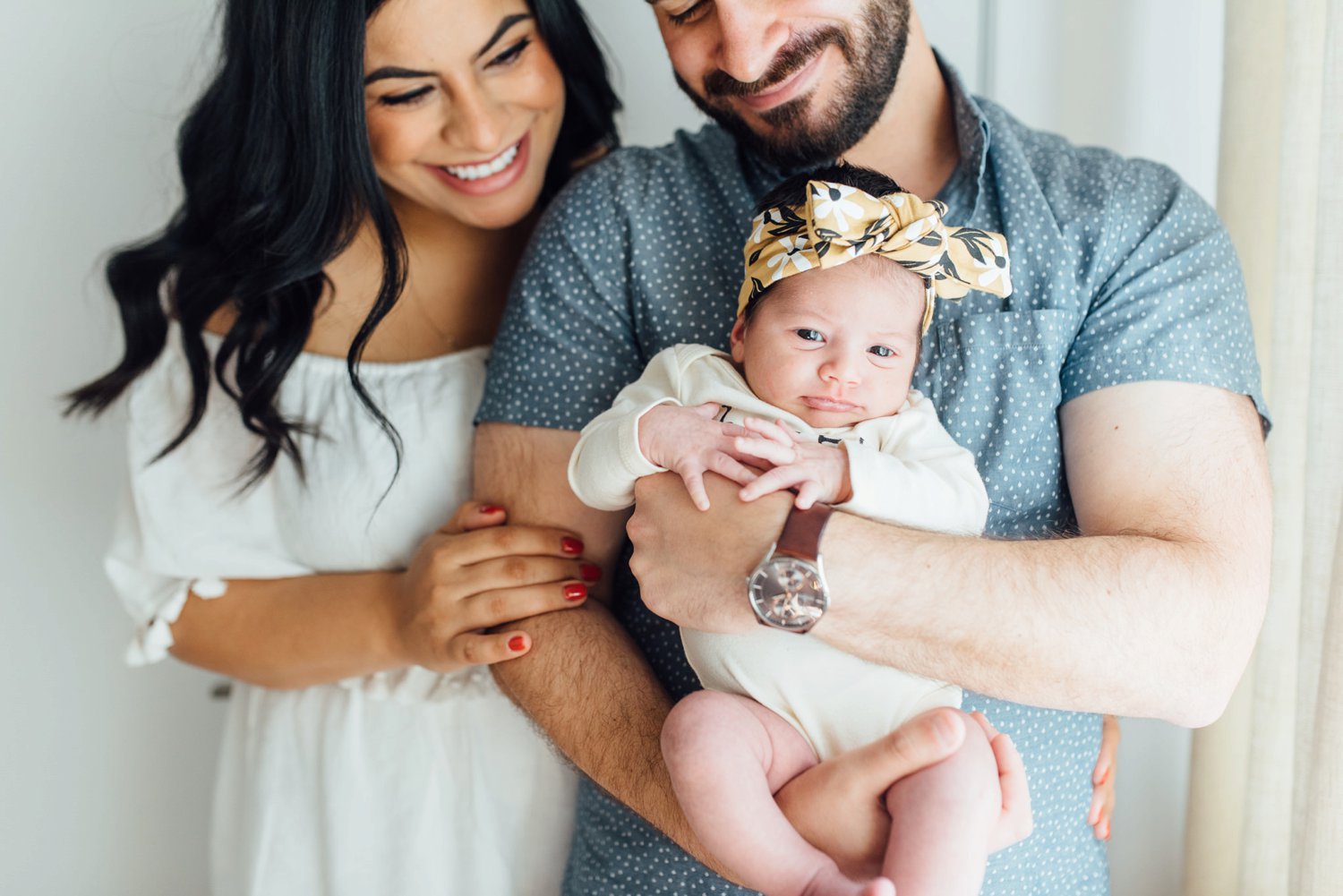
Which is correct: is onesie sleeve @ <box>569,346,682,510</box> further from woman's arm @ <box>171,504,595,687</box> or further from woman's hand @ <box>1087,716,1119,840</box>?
woman's hand @ <box>1087,716,1119,840</box>

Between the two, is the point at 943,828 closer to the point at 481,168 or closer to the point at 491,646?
the point at 491,646

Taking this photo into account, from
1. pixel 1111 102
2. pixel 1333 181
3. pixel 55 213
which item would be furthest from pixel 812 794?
pixel 55 213

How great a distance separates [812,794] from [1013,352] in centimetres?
69

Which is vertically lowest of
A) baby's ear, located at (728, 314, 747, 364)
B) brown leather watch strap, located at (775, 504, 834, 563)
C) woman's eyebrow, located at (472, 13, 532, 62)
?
brown leather watch strap, located at (775, 504, 834, 563)

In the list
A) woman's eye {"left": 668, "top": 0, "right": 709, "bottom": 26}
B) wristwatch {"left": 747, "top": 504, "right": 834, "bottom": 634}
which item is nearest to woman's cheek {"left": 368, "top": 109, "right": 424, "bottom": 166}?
woman's eye {"left": 668, "top": 0, "right": 709, "bottom": 26}

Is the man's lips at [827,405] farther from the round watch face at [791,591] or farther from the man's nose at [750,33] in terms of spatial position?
the man's nose at [750,33]

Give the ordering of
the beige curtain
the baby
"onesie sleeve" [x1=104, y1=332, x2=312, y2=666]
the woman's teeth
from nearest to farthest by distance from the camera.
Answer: the baby, the beige curtain, the woman's teeth, "onesie sleeve" [x1=104, y1=332, x2=312, y2=666]

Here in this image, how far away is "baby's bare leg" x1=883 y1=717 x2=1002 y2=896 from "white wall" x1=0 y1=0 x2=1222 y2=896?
1264 mm

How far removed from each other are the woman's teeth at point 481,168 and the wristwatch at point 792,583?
3.05ft

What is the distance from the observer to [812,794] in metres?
1.24

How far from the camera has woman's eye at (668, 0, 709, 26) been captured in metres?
1.68

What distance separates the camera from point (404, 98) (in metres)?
1.78

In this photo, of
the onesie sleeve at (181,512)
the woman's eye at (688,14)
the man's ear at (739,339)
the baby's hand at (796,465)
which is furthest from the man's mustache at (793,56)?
the onesie sleeve at (181,512)

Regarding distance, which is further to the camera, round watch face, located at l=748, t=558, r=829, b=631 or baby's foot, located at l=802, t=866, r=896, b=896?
round watch face, located at l=748, t=558, r=829, b=631
